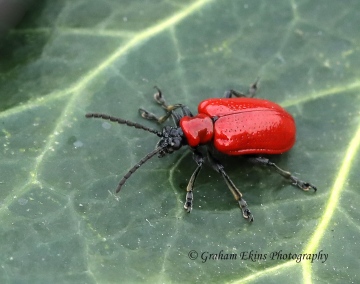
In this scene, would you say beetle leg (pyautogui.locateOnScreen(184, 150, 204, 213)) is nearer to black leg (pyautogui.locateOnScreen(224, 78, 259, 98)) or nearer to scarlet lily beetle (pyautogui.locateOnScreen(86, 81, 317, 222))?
scarlet lily beetle (pyautogui.locateOnScreen(86, 81, 317, 222))

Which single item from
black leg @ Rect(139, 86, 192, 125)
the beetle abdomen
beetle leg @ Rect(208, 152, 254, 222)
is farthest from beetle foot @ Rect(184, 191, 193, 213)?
black leg @ Rect(139, 86, 192, 125)

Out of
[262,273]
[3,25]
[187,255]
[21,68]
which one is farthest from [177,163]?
[3,25]

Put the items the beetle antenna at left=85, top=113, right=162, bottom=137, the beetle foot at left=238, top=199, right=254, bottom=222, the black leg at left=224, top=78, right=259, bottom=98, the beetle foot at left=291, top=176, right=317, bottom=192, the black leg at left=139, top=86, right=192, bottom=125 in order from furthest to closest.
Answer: the black leg at left=224, top=78, right=259, bottom=98 → the black leg at left=139, top=86, right=192, bottom=125 → the beetle antenna at left=85, top=113, right=162, bottom=137 → the beetle foot at left=291, top=176, right=317, bottom=192 → the beetle foot at left=238, top=199, right=254, bottom=222

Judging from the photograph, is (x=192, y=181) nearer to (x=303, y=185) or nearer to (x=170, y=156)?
(x=170, y=156)

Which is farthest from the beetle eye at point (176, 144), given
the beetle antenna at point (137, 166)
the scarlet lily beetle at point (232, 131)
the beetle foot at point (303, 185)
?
the beetle foot at point (303, 185)

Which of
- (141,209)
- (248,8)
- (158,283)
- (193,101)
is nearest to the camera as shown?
(158,283)

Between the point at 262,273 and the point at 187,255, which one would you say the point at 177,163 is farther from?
the point at 262,273

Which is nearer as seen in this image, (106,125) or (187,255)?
(187,255)
